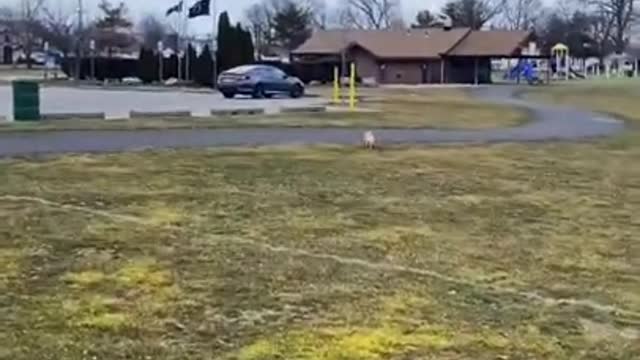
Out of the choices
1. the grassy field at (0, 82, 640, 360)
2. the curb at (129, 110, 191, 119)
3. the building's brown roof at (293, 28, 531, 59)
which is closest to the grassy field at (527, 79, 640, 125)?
the curb at (129, 110, 191, 119)

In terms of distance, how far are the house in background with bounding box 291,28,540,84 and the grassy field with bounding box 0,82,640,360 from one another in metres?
67.1

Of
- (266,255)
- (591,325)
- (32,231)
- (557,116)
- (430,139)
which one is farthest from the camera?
(557,116)

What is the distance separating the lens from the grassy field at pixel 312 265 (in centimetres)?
652

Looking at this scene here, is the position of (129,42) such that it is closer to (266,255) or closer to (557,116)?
(557,116)

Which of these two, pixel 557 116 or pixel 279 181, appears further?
pixel 557 116

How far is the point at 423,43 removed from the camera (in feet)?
275

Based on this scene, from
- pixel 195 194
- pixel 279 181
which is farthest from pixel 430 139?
pixel 195 194

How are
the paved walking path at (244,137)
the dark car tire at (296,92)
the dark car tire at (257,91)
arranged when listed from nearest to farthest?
1. the paved walking path at (244,137)
2. the dark car tire at (257,91)
3. the dark car tire at (296,92)

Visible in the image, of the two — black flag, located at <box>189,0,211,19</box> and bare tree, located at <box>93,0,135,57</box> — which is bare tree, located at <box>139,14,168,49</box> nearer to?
bare tree, located at <box>93,0,135,57</box>

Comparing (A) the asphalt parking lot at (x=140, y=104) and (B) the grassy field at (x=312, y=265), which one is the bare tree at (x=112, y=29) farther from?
(B) the grassy field at (x=312, y=265)

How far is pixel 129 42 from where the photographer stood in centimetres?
10644

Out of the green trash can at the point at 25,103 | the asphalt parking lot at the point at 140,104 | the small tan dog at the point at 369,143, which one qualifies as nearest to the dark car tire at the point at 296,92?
the asphalt parking lot at the point at 140,104

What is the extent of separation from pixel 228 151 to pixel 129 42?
8950 centimetres

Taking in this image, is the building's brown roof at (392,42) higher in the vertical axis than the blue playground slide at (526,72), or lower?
higher
